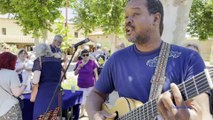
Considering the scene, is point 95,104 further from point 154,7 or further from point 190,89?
point 190,89

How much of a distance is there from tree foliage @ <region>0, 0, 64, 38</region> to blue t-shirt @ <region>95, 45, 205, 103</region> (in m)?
14.3

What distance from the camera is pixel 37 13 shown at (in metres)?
16.3

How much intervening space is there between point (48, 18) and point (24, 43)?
122 feet

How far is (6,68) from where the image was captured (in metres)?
4.46

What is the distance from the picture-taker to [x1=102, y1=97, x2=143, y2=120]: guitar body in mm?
1994

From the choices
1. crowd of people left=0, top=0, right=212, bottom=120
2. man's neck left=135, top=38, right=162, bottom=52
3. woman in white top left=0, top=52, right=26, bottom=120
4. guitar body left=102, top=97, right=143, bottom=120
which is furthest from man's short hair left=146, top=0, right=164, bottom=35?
woman in white top left=0, top=52, right=26, bottom=120

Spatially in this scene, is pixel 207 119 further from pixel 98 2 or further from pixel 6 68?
pixel 98 2

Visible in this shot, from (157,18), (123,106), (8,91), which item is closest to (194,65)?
(157,18)

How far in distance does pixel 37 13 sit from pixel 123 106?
15.0 m

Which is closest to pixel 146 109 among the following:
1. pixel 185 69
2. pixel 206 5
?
pixel 185 69

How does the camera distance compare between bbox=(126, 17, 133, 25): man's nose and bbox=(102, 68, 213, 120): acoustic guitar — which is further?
bbox=(126, 17, 133, 25): man's nose

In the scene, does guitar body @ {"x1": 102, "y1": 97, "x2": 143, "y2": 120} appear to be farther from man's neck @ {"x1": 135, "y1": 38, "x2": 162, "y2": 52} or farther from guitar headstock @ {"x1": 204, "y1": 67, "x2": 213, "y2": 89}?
guitar headstock @ {"x1": 204, "y1": 67, "x2": 213, "y2": 89}

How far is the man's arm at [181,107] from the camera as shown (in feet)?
4.87

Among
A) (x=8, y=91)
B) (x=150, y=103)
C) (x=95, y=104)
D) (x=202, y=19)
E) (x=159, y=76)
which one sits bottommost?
(x=8, y=91)
